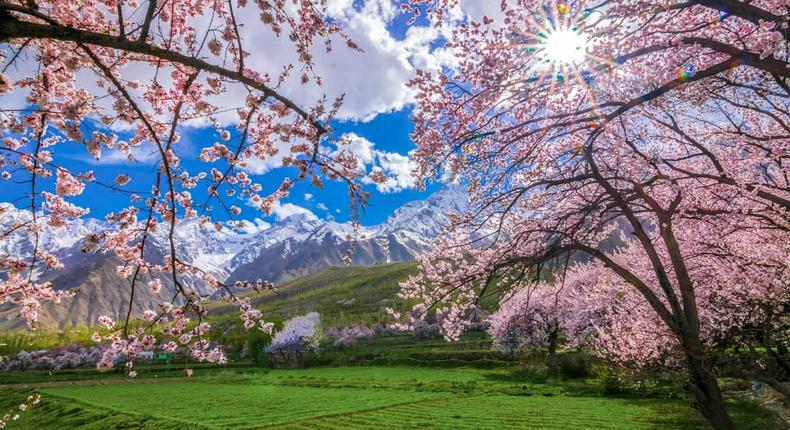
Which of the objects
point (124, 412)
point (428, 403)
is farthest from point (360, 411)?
point (124, 412)

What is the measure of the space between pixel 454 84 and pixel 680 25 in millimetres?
5280

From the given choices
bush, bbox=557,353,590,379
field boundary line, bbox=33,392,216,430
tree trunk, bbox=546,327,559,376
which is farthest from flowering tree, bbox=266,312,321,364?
bush, bbox=557,353,590,379

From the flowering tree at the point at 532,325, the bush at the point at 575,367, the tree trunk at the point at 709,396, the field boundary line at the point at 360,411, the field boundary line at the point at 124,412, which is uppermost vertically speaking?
the flowering tree at the point at 532,325

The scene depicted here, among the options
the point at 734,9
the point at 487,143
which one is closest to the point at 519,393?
the point at 487,143

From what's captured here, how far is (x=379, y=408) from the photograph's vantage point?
28328mm

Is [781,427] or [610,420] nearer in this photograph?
[781,427]

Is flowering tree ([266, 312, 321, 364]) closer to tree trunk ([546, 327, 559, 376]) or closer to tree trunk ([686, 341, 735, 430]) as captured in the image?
tree trunk ([546, 327, 559, 376])

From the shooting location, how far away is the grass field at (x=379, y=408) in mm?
20781

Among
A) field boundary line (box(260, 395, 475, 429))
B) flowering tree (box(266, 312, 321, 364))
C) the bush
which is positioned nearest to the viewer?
field boundary line (box(260, 395, 475, 429))

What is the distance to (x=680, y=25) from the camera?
909 cm

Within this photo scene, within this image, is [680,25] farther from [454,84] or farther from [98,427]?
[98,427]

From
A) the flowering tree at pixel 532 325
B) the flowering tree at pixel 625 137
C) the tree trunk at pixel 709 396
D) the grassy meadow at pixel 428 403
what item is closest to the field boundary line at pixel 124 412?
the grassy meadow at pixel 428 403

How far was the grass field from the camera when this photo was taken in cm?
2078

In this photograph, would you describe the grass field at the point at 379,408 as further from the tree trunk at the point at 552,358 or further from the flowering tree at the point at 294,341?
the flowering tree at the point at 294,341
